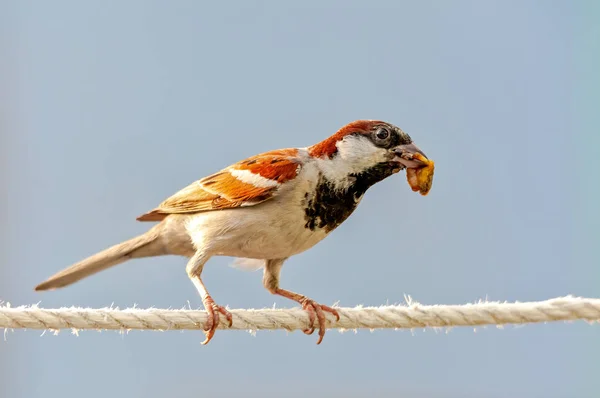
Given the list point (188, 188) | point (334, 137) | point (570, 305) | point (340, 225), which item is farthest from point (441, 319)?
point (188, 188)

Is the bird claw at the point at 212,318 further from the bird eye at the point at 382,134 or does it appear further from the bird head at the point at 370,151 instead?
the bird eye at the point at 382,134

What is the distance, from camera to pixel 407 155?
3113 millimetres

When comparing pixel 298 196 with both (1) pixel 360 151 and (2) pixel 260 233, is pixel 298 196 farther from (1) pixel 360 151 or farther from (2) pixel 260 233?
(1) pixel 360 151

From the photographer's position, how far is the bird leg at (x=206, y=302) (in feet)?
9.61

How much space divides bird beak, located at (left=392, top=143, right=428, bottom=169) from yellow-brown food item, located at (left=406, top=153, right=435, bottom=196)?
0.6 inches

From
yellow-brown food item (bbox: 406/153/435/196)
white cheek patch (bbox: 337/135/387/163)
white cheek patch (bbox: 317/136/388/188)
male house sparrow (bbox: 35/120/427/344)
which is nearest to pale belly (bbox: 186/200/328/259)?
male house sparrow (bbox: 35/120/427/344)

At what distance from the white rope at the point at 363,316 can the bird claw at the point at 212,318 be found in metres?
0.15

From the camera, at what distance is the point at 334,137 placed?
10.7ft

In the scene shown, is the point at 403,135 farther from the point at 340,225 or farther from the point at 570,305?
the point at 570,305

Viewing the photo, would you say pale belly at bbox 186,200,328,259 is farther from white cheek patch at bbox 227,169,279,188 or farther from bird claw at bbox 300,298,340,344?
bird claw at bbox 300,298,340,344

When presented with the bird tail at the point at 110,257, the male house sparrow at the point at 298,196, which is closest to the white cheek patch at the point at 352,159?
the male house sparrow at the point at 298,196

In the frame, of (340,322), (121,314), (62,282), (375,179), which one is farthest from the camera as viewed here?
(62,282)

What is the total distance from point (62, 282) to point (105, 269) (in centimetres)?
23

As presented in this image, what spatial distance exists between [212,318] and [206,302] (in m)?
0.12
